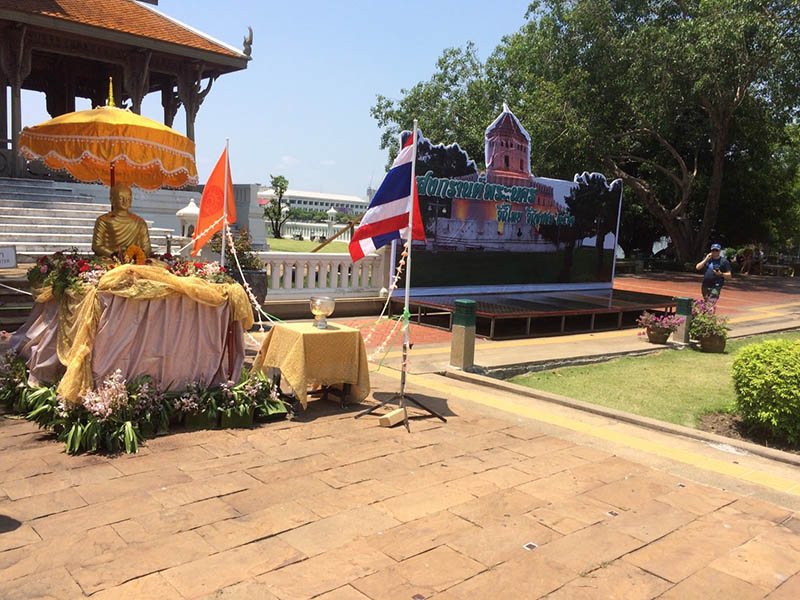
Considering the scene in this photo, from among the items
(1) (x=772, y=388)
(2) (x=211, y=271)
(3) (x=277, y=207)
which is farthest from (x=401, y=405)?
(3) (x=277, y=207)

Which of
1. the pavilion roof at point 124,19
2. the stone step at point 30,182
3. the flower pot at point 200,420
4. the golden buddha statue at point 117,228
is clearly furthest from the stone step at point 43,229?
the flower pot at point 200,420

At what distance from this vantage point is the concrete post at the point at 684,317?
41.9 feet

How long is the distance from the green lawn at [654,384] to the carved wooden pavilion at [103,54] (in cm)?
1571

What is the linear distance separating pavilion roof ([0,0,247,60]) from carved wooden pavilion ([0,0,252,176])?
2 centimetres

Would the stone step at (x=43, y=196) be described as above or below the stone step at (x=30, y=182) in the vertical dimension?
below

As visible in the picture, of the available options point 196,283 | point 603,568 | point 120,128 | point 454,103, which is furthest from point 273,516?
point 454,103

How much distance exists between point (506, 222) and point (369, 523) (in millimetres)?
12239

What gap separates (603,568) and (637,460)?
2230 mm

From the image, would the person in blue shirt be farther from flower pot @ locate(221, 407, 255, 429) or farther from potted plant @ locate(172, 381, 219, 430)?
potted plant @ locate(172, 381, 219, 430)

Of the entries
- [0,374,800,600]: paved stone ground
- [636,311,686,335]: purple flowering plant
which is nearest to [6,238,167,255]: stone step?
[0,374,800,600]: paved stone ground

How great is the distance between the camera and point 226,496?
468 centimetres

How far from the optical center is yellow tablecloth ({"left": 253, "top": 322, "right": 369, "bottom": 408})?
6523mm

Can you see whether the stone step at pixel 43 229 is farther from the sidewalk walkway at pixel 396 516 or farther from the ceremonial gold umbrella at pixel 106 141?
the sidewalk walkway at pixel 396 516

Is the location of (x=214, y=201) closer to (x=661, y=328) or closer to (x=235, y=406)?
(x=235, y=406)
